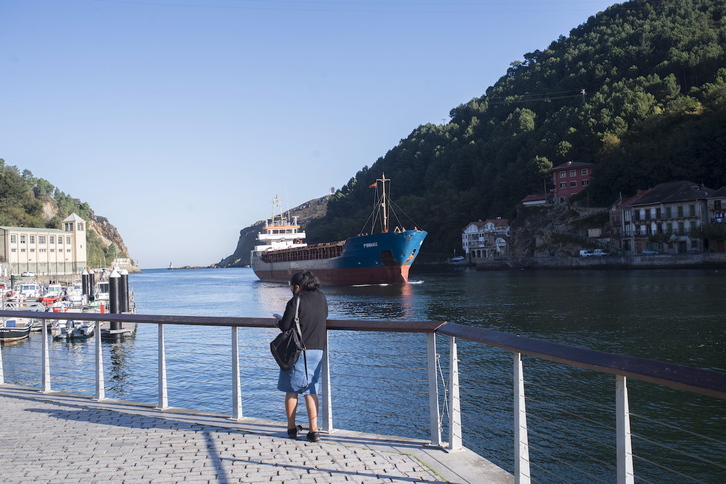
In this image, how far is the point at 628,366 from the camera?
2531 mm

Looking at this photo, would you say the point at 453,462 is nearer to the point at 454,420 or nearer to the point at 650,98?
the point at 454,420

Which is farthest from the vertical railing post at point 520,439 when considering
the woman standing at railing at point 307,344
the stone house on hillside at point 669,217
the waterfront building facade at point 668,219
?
the waterfront building facade at point 668,219

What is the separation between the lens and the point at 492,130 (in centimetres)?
11369

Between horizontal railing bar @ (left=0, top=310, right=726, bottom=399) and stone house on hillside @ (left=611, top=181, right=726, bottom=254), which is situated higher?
stone house on hillside @ (left=611, top=181, right=726, bottom=254)

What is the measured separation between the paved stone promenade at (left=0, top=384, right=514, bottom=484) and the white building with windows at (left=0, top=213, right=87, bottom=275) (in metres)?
82.1

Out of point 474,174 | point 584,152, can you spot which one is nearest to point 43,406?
point 584,152

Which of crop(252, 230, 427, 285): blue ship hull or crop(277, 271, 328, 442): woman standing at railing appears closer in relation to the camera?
crop(277, 271, 328, 442): woman standing at railing

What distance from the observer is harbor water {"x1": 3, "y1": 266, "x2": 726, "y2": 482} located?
8.89 metres

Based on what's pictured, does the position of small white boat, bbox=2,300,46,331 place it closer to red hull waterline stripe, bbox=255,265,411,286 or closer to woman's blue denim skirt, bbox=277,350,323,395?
red hull waterline stripe, bbox=255,265,411,286

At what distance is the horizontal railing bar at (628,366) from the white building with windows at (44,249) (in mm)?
85381

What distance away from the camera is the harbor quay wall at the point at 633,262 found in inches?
2057

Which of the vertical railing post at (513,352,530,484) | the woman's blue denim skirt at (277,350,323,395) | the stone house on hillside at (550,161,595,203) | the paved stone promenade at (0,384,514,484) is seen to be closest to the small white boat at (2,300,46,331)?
the paved stone promenade at (0,384,514,484)

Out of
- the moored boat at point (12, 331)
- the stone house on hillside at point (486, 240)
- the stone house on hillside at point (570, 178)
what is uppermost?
the stone house on hillside at point (570, 178)

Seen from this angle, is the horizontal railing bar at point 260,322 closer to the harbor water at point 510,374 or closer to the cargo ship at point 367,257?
the harbor water at point 510,374
